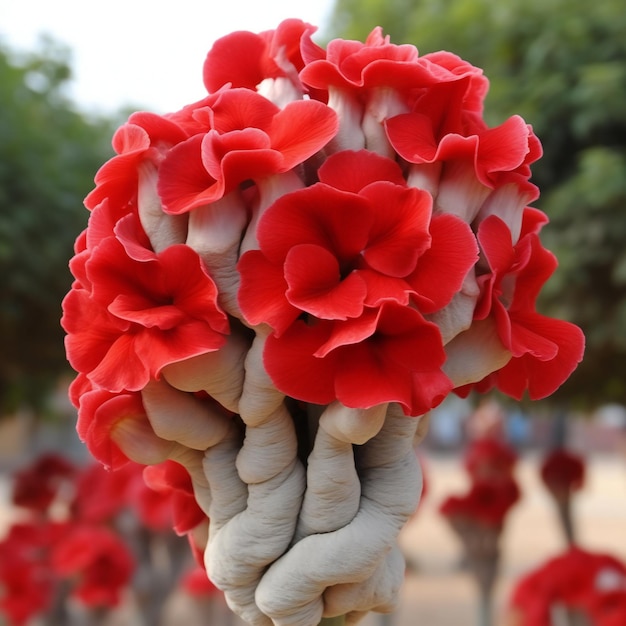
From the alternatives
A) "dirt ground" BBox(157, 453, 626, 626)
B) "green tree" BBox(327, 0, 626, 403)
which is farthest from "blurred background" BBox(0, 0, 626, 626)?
"dirt ground" BBox(157, 453, 626, 626)

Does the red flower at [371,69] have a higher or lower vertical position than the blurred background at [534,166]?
higher

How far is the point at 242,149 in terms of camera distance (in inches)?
32.0

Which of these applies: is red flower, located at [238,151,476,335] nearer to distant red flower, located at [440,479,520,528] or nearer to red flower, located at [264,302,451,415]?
red flower, located at [264,302,451,415]

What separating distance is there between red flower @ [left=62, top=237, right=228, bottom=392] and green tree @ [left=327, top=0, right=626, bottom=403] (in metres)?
1.89

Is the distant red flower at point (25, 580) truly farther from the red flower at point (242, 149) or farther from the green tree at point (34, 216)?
the red flower at point (242, 149)

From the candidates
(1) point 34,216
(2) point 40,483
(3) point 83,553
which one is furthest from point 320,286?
(2) point 40,483

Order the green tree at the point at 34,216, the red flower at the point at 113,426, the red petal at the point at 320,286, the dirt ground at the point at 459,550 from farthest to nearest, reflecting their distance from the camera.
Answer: the dirt ground at the point at 459,550
the green tree at the point at 34,216
the red flower at the point at 113,426
the red petal at the point at 320,286

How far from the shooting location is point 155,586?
3.47m

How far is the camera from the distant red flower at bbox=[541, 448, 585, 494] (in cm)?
417

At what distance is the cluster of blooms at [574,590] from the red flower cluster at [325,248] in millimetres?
1806

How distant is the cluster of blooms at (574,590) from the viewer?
96.1 inches

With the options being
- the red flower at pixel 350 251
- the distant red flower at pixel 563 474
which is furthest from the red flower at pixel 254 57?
the distant red flower at pixel 563 474

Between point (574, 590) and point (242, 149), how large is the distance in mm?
2247

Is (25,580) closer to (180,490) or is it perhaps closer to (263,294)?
(180,490)
